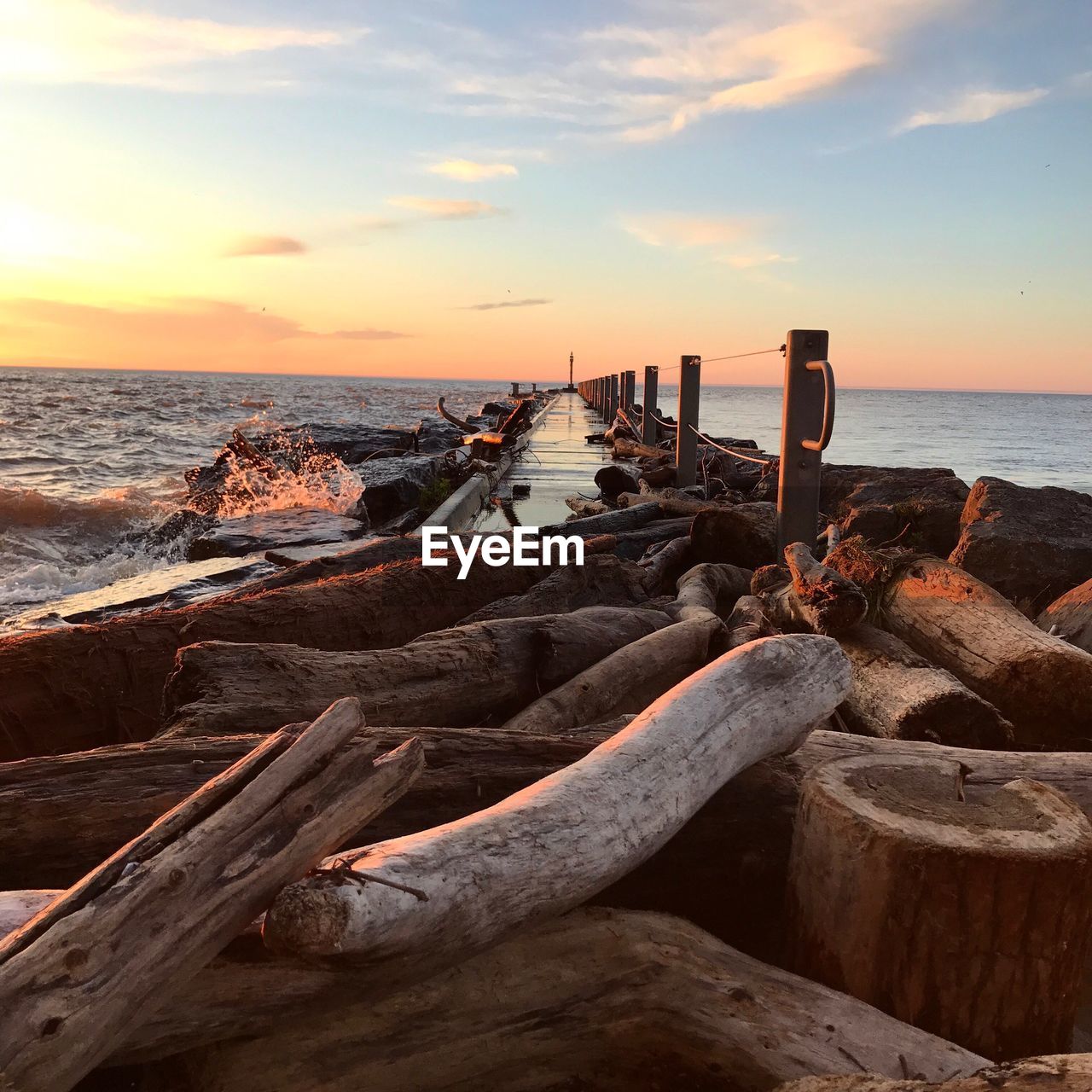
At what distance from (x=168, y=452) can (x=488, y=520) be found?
17524 millimetres

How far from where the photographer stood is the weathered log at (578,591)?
4516 millimetres

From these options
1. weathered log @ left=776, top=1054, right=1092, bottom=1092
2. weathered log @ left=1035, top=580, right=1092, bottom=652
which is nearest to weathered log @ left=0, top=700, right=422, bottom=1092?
weathered log @ left=776, top=1054, right=1092, bottom=1092

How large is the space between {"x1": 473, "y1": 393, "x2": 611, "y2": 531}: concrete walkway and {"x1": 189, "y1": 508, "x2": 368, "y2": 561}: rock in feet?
5.46

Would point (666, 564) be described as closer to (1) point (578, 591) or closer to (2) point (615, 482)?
(1) point (578, 591)

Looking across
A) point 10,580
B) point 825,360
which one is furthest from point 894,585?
point 10,580

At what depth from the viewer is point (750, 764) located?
7.96ft

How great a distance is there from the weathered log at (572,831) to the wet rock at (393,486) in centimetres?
888

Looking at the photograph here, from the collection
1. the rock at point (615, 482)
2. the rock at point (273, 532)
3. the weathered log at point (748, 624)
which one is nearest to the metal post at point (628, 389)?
the rock at point (615, 482)

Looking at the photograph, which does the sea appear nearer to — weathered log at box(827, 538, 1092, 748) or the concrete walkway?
the concrete walkway

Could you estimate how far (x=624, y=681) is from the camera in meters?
3.68

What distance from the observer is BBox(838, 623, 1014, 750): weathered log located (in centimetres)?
323

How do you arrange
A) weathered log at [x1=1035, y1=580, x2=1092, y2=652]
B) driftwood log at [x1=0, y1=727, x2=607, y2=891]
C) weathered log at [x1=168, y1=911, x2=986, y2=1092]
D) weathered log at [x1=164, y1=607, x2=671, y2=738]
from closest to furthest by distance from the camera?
1. weathered log at [x1=168, y1=911, x2=986, y2=1092]
2. driftwood log at [x1=0, y1=727, x2=607, y2=891]
3. weathered log at [x1=164, y1=607, x2=671, y2=738]
4. weathered log at [x1=1035, y1=580, x2=1092, y2=652]

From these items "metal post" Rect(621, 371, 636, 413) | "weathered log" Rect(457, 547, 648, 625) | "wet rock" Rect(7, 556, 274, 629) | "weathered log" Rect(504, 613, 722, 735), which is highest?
"metal post" Rect(621, 371, 636, 413)

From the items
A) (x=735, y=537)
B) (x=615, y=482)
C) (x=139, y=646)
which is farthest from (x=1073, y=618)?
(x=615, y=482)
